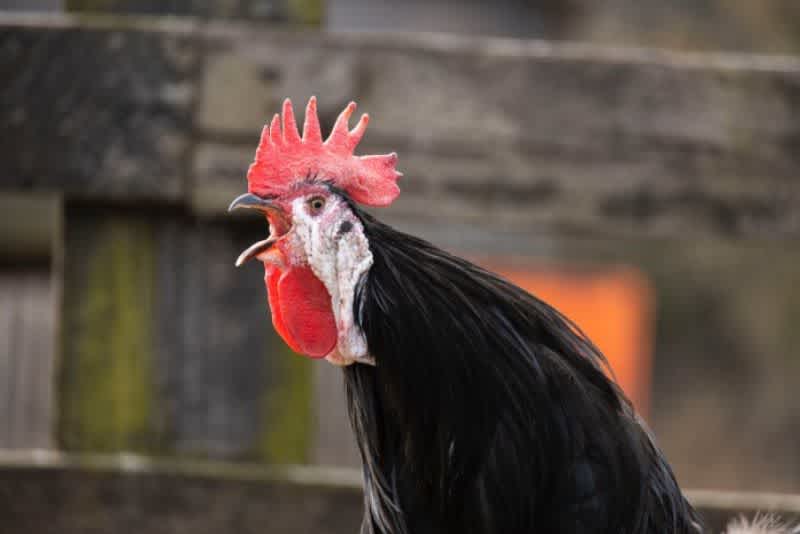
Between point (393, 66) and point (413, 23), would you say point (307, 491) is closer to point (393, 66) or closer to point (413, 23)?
point (393, 66)

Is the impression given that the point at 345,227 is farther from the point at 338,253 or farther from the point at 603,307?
the point at 603,307

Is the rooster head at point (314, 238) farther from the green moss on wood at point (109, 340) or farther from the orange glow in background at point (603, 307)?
the orange glow in background at point (603, 307)

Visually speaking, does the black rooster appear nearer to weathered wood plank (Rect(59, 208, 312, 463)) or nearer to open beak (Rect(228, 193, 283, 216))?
open beak (Rect(228, 193, 283, 216))

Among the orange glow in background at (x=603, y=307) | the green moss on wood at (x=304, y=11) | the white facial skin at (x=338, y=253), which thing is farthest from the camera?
the orange glow in background at (x=603, y=307)

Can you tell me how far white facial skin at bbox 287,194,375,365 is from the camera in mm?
1899

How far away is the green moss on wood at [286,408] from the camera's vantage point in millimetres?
2639

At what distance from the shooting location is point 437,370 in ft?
6.30

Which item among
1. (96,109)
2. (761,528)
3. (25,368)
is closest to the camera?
(761,528)

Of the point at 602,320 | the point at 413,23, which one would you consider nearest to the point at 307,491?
the point at 602,320

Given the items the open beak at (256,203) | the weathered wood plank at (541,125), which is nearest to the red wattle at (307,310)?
the open beak at (256,203)

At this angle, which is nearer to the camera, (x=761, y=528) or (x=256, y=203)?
(x=256, y=203)

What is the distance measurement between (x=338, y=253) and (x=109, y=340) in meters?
0.94

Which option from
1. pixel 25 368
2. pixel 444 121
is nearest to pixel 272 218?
pixel 444 121

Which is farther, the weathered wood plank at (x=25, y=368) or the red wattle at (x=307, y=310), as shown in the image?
the weathered wood plank at (x=25, y=368)
